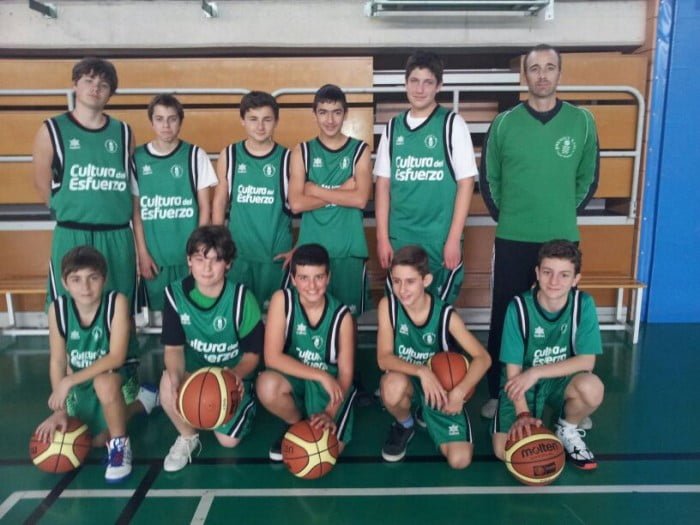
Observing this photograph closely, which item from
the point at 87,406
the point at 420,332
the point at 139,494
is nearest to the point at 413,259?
the point at 420,332

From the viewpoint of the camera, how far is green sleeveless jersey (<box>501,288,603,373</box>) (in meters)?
2.62

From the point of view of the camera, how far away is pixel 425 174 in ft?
9.55

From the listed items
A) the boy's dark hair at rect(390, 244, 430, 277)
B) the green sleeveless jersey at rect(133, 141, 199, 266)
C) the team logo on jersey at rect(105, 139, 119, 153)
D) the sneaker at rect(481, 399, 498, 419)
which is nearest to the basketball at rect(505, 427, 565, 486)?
the sneaker at rect(481, 399, 498, 419)

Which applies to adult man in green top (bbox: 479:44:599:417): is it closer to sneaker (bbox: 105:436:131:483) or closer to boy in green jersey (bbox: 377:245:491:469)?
boy in green jersey (bbox: 377:245:491:469)

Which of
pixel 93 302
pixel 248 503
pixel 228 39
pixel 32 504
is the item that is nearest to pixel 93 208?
pixel 93 302

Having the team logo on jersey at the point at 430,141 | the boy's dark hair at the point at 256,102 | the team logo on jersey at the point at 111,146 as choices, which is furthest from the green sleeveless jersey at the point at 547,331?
the team logo on jersey at the point at 111,146

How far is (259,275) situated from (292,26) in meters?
2.26

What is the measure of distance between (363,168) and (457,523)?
1728 millimetres

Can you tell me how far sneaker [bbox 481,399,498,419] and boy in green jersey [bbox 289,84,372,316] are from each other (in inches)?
33.5

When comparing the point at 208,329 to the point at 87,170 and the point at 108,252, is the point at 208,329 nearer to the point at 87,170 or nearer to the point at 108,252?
the point at 108,252

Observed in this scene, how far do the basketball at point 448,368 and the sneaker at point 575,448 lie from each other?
1.68 ft

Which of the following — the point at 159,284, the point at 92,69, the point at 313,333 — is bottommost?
the point at 313,333

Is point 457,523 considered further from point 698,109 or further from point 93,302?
point 698,109

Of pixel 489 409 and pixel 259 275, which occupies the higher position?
pixel 259 275
